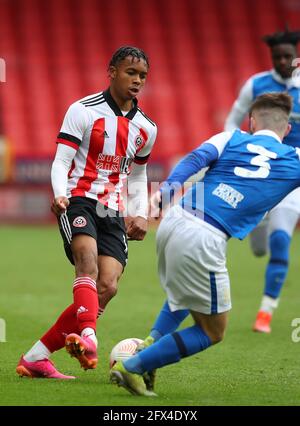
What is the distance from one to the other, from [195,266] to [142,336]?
270 centimetres

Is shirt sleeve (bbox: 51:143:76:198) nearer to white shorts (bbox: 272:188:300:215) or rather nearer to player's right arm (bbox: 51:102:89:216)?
player's right arm (bbox: 51:102:89:216)

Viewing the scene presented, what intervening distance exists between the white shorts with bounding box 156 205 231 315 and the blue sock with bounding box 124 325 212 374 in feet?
0.43

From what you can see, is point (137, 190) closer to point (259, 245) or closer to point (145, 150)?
point (145, 150)

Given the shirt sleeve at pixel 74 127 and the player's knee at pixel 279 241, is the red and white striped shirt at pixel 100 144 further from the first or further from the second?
the player's knee at pixel 279 241

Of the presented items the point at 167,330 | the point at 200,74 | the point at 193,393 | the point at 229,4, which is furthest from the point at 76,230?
the point at 229,4

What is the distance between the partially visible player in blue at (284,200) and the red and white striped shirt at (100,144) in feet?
7.96

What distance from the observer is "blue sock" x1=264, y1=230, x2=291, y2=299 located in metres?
8.12

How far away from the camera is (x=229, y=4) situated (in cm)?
2570

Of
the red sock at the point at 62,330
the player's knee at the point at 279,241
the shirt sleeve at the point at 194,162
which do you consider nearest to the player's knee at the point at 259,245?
the player's knee at the point at 279,241

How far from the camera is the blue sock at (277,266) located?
8.12m

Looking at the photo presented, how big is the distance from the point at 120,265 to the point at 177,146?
16576mm

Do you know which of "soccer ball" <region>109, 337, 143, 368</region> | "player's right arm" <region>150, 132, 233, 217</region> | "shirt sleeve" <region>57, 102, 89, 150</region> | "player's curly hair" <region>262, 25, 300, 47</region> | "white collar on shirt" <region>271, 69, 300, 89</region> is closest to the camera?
"player's right arm" <region>150, 132, 233, 217</region>

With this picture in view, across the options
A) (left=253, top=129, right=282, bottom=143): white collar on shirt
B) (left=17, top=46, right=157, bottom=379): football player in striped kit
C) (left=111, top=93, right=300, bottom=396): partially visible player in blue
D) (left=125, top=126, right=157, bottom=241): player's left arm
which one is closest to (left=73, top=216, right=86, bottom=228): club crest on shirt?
(left=17, top=46, right=157, bottom=379): football player in striped kit
